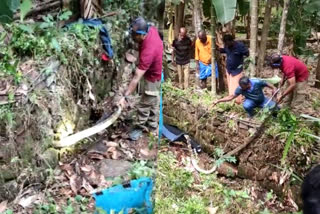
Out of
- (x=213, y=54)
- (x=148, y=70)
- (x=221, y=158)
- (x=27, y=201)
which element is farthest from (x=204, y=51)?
(x=27, y=201)

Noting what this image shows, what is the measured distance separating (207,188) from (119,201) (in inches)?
9.1

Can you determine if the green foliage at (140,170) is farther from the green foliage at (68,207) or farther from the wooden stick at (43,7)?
the wooden stick at (43,7)

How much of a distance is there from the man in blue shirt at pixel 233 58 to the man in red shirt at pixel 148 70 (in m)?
0.13

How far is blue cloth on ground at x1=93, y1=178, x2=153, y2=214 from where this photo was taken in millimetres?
1056

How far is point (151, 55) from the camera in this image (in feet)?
3.16

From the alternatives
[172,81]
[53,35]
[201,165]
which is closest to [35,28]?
[53,35]

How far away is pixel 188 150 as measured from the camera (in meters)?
1.00

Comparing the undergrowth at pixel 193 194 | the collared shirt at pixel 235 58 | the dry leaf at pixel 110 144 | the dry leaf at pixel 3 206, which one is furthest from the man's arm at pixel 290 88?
the dry leaf at pixel 3 206

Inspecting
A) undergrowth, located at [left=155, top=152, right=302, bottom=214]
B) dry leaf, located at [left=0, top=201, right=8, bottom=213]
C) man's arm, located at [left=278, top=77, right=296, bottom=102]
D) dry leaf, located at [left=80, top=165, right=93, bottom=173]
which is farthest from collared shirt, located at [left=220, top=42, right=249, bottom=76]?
dry leaf, located at [left=0, top=201, right=8, bottom=213]

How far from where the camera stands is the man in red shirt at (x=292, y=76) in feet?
3.15

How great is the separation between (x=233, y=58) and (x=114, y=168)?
1.29 ft

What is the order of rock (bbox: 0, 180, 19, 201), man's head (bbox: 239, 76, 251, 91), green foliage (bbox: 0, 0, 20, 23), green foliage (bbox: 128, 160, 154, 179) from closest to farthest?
green foliage (bbox: 0, 0, 20, 23)
man's head (bbox: 239, 76, 251, 91)
green foliage (bbox: 128, 160, 154, 179)
rock (bbox: 0, 180, 19, 201)

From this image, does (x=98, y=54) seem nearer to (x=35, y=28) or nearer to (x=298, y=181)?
(x=35, y=28)

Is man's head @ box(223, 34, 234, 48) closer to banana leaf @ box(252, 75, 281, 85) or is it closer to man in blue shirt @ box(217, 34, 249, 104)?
man in blue shirt @ box(217, 34, 249, 104)
